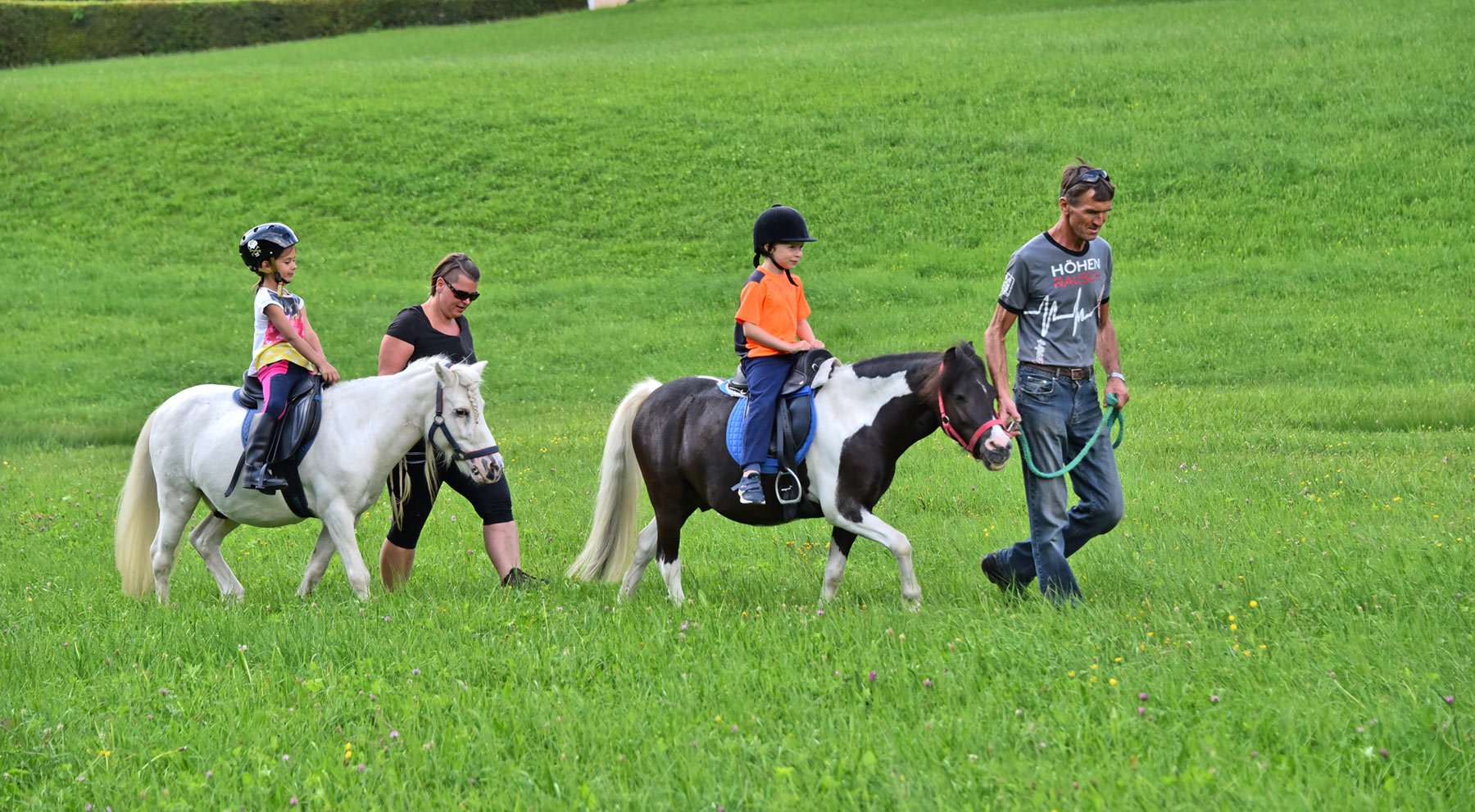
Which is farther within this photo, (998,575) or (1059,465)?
(998,575)

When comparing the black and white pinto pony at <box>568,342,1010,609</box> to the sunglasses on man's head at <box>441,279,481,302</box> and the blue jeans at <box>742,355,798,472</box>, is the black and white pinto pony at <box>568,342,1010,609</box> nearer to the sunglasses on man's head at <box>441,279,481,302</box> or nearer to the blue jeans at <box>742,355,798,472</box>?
the blue jeans at <box>742,355,798,472</box>

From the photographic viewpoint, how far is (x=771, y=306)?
24.2 feet

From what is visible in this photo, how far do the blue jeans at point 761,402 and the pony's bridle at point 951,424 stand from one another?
0.94 meters

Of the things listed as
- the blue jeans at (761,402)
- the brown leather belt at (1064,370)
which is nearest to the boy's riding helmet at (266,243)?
the blue jeans at (761,402)

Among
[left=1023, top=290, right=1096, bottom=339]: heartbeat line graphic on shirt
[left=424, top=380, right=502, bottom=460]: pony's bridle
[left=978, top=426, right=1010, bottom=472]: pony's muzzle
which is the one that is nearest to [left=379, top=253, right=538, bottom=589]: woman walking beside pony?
[left=424, top=380, right=502, bottom=460]: pony's bridle

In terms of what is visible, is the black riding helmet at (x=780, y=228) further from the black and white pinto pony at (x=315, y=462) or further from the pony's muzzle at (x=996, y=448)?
the black and white pinto pony at (x=315, y=462)

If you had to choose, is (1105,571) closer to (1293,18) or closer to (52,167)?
(52,167)

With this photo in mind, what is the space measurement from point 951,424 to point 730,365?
42.3 feet

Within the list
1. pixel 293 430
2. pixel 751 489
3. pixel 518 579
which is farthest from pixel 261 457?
pixel 751 489

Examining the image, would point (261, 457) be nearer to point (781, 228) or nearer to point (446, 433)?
point (446, 433)

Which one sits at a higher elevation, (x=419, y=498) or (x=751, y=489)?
A: (x=751, y=489)

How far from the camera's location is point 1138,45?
120ft

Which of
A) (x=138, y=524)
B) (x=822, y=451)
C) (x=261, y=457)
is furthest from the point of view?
(x=138, y=524)

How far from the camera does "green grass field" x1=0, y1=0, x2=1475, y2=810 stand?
477 cm
